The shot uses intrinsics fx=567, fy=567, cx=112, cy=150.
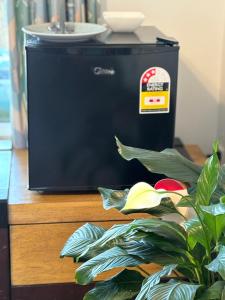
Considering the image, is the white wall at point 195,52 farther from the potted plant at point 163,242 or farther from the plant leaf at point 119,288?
the plant leaf at point 119,288

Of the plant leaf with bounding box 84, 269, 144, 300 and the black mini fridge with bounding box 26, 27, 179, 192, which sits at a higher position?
the black mini fridge with bounding box 26, 27, 179, 192

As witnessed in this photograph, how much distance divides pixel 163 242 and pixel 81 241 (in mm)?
214

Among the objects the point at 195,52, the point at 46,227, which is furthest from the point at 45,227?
the point at 195,52

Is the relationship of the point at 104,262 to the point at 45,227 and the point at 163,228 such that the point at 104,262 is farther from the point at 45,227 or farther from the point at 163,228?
the point at 45,227

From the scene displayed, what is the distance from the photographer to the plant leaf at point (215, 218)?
3.64 ft

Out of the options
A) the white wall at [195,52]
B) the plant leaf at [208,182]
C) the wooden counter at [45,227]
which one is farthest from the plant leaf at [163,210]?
the white wall at [195,52]

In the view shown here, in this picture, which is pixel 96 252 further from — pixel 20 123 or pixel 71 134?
pixel 20 123

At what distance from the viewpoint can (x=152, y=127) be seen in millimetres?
1721

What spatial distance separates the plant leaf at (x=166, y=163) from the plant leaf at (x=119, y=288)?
246mm

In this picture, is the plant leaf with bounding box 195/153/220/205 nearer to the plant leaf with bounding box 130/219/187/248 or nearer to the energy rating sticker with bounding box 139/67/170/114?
the plant leaf with bounding box 130/219/187/248

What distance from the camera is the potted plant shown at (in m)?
1.14

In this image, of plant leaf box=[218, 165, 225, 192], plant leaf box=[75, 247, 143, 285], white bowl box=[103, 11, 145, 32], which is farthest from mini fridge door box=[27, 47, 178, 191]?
plant leaf box=[75, 247, 143, 285]

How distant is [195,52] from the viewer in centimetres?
224

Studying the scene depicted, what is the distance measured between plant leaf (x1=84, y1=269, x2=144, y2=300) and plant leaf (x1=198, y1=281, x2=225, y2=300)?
18cm
